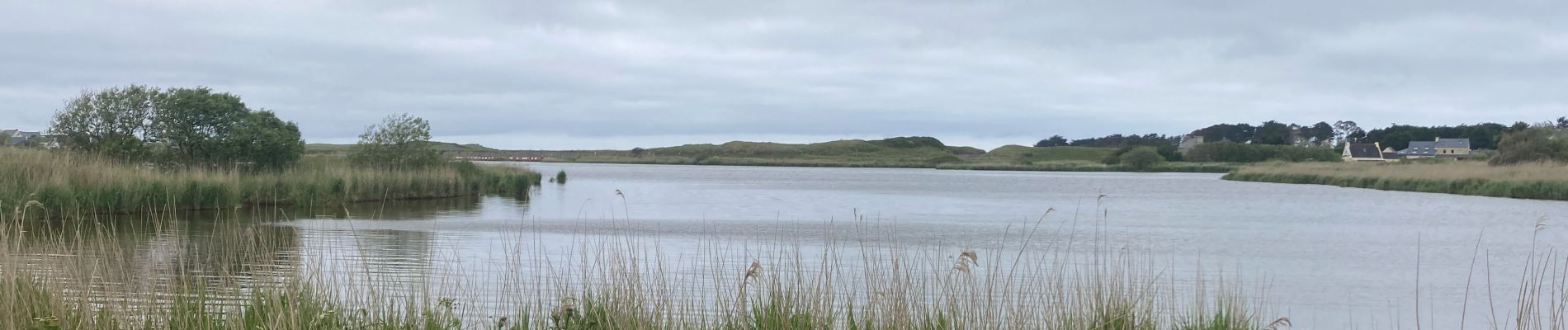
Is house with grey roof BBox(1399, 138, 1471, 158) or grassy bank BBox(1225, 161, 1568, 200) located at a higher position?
house with grey roof BBox(1399, 138, 1471, 158)

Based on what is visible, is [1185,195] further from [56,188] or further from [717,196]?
[56,188]

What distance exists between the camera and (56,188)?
18.0 m

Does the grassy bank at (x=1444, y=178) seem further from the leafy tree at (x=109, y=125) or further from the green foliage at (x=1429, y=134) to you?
the green foliage at (x=1429, y=134)

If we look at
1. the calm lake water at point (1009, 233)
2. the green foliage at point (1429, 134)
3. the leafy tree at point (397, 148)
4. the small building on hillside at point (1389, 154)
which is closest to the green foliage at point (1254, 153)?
the small building on hillside at point (1389, 154)

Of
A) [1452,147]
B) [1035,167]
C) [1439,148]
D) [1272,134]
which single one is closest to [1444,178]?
[1035,167]

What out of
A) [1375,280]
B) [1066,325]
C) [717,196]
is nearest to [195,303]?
[1066,325]

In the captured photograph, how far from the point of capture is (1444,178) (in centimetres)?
4562

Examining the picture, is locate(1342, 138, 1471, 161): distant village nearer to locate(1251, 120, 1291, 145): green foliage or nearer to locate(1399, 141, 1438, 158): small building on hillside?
locate(1399, 141, 1438, 158): small building on hillside

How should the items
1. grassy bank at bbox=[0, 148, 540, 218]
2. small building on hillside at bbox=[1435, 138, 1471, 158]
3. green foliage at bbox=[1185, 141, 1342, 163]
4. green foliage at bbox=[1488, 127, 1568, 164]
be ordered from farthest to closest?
1. small building on hillside at bbox=[1435, 138, 1471, 158]
2. green foliage at bbox=[1185, 141, 1342, 163]
3. green foliage at bbox=[1488, 127, 1568, 164]
4. grassy bank at bbox=[0, 148, 540, 218]

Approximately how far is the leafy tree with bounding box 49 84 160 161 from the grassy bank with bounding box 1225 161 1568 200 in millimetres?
39800

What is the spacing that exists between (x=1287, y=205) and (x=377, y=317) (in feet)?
103

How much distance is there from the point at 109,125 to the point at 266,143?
3.33 m

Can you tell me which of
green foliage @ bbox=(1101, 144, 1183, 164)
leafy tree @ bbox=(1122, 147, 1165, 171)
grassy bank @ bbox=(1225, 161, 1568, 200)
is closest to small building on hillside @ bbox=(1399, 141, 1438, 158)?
green foliage @ bbox=(1101, 144, 1183, 164)

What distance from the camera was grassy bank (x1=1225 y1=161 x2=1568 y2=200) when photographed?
38250 mm
